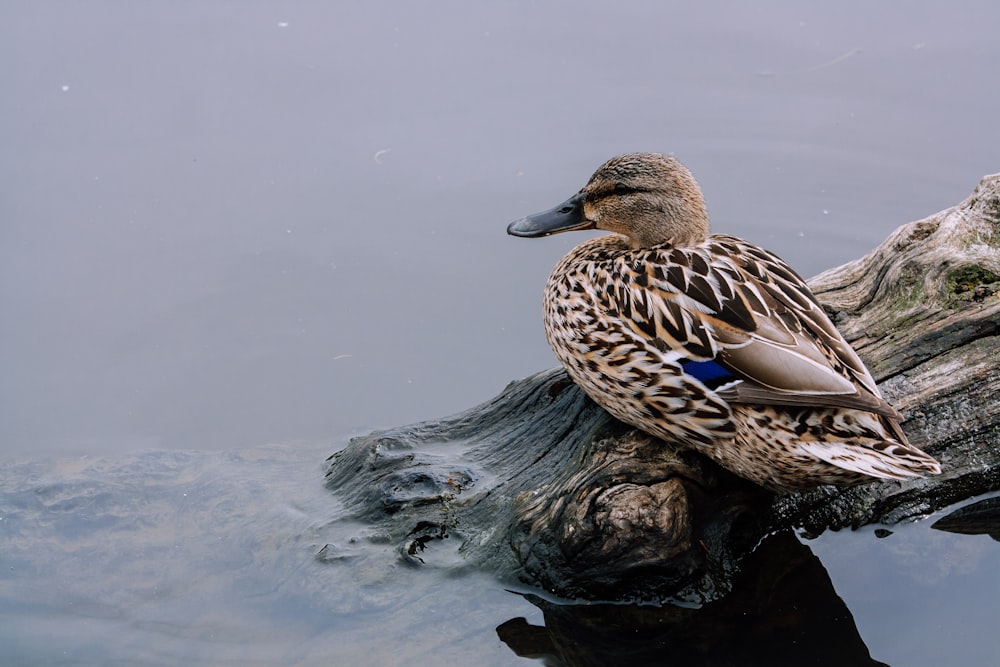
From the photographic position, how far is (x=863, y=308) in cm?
524

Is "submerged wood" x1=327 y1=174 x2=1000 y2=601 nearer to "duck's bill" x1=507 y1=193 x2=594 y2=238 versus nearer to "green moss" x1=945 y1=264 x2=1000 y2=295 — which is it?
"green moss" x1=945 y1=264 x2=1000 y2=295

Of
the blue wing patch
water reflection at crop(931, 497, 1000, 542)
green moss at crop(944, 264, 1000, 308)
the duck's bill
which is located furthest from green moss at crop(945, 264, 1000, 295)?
the duck's bill

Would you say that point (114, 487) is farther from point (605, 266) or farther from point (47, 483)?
point (605, 266)

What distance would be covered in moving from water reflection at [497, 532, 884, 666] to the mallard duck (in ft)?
1.77

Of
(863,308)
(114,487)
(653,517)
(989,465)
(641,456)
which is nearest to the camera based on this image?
(653,517)

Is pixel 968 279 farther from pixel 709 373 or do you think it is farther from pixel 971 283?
pixel 709 373

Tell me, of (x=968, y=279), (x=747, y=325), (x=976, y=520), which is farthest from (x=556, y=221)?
(x=976, y=520)

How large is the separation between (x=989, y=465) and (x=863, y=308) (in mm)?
925

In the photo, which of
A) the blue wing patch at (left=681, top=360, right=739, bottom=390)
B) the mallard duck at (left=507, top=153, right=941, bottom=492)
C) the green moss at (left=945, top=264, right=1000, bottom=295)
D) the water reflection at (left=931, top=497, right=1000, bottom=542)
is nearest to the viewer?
the mallard duck at (left=507, top=153, right=941, bottom=492)

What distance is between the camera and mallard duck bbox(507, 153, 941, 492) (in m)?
4.20

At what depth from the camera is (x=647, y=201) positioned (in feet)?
17.3

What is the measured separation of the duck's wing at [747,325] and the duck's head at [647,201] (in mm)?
353

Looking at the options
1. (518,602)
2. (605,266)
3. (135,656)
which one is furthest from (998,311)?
(135,656)

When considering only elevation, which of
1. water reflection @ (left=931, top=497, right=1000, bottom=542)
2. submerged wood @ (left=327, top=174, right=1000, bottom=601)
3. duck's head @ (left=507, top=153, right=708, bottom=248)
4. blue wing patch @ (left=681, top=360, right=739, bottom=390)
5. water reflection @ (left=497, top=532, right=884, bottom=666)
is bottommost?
water reflection @ (left=497, top=532, right=884, bottom=666)
